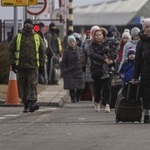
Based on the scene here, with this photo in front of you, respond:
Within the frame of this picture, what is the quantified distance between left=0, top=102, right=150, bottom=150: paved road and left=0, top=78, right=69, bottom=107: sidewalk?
92.5 inches

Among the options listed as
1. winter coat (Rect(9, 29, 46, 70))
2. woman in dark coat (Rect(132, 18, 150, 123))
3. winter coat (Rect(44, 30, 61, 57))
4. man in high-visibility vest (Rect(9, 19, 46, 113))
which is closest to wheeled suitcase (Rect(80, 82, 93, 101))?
winter coat (Rect(44, 30, 61, 57))

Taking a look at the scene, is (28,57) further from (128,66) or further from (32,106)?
(128,66)

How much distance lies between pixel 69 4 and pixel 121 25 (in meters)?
47.6

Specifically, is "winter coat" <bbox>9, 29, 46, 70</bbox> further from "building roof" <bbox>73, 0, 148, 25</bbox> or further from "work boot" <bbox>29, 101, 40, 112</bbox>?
"building roof" <bbox>73, 0, 148, 25</bbox>

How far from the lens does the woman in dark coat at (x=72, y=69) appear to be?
1435cm

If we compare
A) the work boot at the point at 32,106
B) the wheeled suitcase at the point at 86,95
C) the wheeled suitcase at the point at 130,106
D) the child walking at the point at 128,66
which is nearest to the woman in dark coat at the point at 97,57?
the child walking at the point at 128,66

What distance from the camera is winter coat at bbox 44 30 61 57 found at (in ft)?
60.9

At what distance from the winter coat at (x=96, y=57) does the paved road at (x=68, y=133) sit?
3.21 feet

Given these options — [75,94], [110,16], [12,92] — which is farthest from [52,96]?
[110,16]

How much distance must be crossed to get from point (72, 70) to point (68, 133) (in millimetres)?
7130

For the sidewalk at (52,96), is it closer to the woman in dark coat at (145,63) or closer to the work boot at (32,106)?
the work boot at (32,106)

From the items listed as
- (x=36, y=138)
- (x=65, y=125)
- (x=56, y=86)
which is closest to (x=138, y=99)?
(x=65, y=125)

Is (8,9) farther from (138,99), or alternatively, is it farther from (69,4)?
(138,99)

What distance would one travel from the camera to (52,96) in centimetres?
1442
